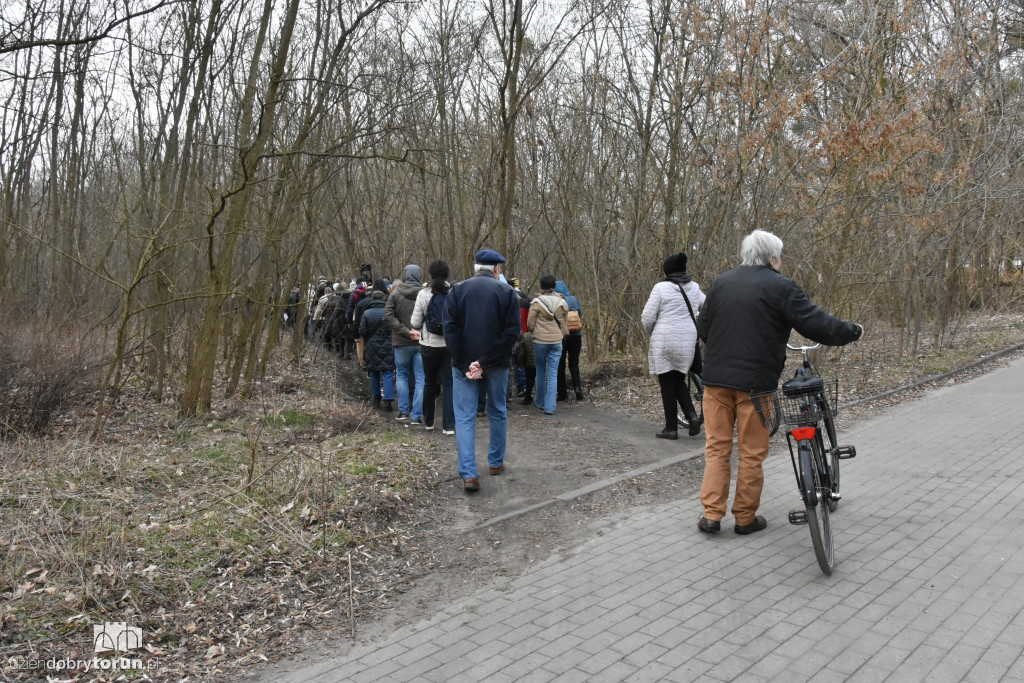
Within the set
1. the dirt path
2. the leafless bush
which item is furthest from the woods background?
the dirt path

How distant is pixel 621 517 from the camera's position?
6.36 meters

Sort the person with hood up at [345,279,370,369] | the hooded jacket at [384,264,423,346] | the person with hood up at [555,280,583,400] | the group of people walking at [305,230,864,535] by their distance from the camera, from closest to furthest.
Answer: the group of people walking at [305,230,864,535]
the hooded jacket at [384,264,423,346]
the person with hood up at [555,280,583,400]
the person with hood up at [345,279,370,369]

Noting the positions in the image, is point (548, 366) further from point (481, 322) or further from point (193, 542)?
point (193, 542)

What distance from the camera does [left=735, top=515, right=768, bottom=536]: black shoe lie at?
5715mm

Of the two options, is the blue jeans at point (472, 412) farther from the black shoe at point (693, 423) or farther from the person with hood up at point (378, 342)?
the person with hood up at point (378, 342)

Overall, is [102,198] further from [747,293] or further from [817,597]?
[817,597]

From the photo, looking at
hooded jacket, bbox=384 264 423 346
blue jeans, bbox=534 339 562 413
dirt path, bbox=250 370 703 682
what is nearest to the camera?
dirt path, bbox=250 370 703 682

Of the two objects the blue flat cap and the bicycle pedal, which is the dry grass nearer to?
the blue flat cap

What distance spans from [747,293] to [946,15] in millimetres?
10672

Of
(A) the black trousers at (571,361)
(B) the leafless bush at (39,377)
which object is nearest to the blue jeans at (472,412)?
(B) the leafless bush at (39,377)

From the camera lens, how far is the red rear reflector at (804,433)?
5.06 m

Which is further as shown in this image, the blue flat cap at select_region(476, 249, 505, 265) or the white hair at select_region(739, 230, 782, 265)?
the blue flat cap at select_region(476, 249, 505, 265)

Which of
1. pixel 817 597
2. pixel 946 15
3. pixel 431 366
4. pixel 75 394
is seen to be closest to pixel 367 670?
pixel 817 597

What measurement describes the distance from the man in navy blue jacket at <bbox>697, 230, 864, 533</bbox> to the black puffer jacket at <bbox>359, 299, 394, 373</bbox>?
6.56m
